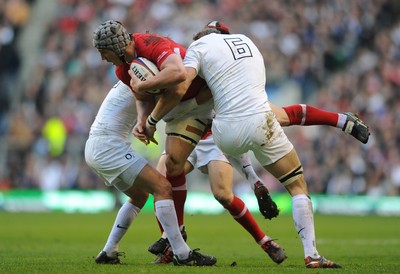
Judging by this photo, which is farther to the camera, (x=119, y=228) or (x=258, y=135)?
(x=119, y=228)

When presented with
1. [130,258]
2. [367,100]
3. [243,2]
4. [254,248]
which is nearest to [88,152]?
[130,258]

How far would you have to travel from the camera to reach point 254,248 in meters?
13.4

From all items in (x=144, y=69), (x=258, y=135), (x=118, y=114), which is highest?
(x=144, y=69)

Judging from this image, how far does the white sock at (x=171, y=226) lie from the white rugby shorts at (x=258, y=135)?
36.1 inches

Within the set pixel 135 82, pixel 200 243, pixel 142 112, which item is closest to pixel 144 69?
pixel 135 82

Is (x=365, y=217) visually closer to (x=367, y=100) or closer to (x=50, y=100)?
(x=367, y=100)

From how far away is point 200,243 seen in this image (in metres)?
14.4

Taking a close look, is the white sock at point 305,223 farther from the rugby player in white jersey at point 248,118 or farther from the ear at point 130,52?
the ear at point 130,52

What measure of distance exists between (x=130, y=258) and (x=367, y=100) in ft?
47.7

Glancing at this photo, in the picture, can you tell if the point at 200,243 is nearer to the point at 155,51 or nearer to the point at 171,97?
the point at 171,97

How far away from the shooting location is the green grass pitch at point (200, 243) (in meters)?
9.57

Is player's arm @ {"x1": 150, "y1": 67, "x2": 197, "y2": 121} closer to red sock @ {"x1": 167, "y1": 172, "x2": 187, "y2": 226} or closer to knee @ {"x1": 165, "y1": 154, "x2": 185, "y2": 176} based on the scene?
knee @ {"x1": 165, "y1": 154, "x2": 185, "y2": 176}

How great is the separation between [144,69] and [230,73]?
0.86 m

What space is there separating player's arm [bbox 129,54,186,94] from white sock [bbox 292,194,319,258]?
1674 mm
